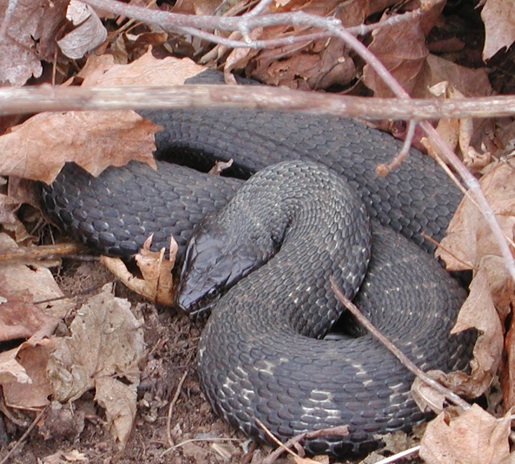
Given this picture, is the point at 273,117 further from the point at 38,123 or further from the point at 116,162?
the point at 38,123

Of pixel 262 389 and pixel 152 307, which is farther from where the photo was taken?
pixel 152 307

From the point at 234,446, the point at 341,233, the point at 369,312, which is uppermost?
the point at 341,233

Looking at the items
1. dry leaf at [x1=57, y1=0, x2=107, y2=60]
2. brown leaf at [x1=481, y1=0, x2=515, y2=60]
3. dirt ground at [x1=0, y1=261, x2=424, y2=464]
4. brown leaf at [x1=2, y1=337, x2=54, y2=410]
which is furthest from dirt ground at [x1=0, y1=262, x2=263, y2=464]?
brown leaf at [x1=481, y1=0, x2=515, y2=60]

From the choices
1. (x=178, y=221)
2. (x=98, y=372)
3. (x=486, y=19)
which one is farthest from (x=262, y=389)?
(x=486, y=19)

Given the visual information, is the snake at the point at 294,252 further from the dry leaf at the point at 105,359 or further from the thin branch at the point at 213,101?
the thin branch at the point at 213,101

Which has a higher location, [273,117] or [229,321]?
[273,117]

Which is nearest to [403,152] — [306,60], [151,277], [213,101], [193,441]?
[213,101]

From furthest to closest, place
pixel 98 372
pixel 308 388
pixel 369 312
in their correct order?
pixel 369 312, pixel 98 372, pixel 308 388

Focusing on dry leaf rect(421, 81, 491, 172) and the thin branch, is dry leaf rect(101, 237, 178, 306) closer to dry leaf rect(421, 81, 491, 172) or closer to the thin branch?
dry leaf rect(421, 81, 491, 172)
